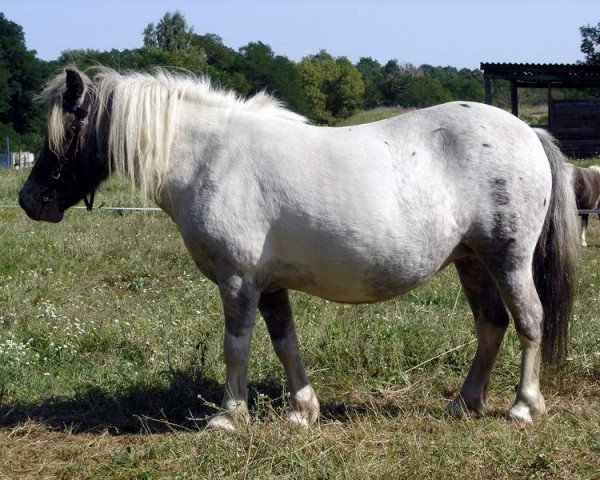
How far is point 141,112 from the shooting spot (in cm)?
459

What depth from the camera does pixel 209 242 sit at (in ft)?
14.4

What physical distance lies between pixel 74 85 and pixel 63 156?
0.41 m

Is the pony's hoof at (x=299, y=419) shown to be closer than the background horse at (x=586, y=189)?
Yes

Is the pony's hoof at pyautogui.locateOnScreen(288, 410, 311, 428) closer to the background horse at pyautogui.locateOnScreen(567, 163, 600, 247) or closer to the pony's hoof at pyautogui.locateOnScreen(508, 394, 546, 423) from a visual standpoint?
the pony's hoof at pyautogui.locateOnScreen(508, 394, 546, 423)

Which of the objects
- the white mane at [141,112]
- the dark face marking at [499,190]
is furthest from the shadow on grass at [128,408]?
the dark face marking at [499,190]

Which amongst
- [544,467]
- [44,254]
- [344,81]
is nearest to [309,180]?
[544,467]

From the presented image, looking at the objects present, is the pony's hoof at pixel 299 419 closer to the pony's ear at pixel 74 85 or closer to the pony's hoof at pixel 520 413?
the pony's hoof at pixel 520 413

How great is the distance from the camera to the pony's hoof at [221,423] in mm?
4453

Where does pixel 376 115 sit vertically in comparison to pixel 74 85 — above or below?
below

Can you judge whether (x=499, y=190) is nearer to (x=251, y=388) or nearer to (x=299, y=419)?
(x=299, y=419)

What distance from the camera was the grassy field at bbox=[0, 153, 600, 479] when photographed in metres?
3.95

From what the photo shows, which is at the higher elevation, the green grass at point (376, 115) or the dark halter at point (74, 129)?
the dark halter at point (74, 129)

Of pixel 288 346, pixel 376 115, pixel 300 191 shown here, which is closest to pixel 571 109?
pixel 376 115

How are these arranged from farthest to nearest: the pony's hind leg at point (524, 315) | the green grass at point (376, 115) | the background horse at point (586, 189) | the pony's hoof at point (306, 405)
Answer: the green grass at point (376, 115)
the background horse at point (586, 189)
the pony's hoof at point (306, 405)
the pony's hind leg at point (524, 315)
